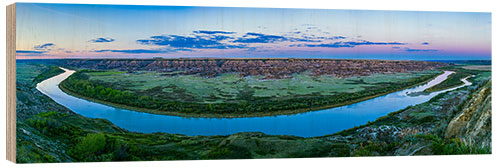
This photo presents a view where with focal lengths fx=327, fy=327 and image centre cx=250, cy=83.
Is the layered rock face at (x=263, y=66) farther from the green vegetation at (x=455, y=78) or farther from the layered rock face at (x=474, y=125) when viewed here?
the layered rock face at (x=474, y=125)

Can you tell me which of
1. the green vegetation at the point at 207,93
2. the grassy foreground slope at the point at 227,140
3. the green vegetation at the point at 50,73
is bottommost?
the grassy foreground slope at the point at 227,140

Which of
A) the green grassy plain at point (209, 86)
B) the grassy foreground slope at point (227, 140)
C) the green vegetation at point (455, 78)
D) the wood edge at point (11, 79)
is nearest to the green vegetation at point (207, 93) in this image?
the green grassy plain at point (209, 86)

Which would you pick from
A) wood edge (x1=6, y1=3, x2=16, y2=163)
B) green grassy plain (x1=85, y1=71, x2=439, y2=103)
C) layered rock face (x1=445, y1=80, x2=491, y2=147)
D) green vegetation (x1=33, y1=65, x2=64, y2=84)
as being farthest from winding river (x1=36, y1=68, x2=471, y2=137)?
layered rock face (x1=445, y1=80, x2=491, y2=147)

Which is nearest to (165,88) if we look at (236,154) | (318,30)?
(236,154)

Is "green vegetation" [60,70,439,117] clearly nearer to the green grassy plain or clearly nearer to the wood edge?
the green grassy plain

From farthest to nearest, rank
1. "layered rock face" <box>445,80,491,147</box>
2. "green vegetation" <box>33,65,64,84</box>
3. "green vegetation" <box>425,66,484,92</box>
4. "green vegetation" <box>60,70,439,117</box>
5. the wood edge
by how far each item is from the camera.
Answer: "green vegetation" <box>425,66,484,92</box> < "green vegetation" <box>60,70,439,117</box> < "green vegetation" <box>33,65,64,84</box> < "layered rock face" <box>445,80,491,147</box> < the wood edge

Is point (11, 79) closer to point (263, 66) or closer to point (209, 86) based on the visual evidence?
point (209, 86)

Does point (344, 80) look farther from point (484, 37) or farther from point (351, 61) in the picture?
point (484, 37)
